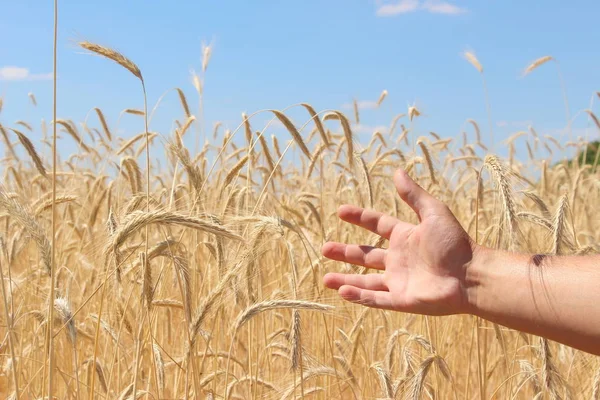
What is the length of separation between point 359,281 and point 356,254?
0.29 ft

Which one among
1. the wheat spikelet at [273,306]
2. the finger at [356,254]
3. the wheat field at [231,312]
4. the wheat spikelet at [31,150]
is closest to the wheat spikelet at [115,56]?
the wheat field at [231,312]

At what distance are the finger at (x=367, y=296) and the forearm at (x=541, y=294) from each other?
253mm

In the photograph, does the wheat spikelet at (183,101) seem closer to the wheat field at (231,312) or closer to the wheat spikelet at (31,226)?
the wheat field at (231,312)

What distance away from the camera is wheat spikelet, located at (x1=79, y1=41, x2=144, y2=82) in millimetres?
1755

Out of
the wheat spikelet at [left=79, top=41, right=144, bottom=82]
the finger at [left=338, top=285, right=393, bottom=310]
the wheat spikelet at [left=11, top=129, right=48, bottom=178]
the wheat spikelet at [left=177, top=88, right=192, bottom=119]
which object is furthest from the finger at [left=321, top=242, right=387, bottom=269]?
the wheat spikelet at [left=177, top=88, right=192, bottom=119]

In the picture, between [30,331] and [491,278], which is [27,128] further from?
[491,278]

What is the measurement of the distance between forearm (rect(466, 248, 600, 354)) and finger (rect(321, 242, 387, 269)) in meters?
0.33

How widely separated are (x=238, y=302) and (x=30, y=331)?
1.12 meters

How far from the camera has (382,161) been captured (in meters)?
3.78

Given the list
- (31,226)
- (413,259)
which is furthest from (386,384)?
(31,226)

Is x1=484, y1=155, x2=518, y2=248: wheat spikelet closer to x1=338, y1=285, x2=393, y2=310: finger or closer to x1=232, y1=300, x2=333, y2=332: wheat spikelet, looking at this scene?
x1=338, y1=285, x2=393, y2=310: finger

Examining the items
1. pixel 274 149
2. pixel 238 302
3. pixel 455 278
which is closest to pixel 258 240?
pixel 238 302

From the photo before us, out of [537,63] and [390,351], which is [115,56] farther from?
[537,63]

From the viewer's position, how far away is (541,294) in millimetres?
1679
